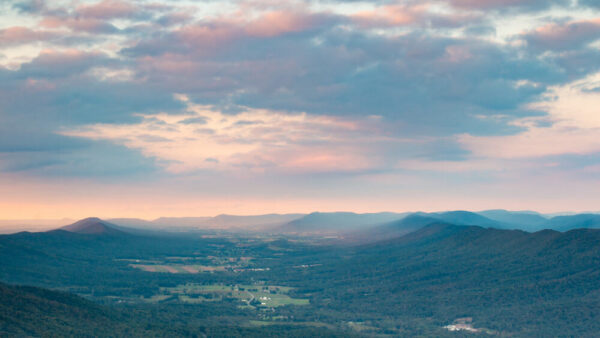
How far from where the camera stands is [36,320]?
177000 millimetres

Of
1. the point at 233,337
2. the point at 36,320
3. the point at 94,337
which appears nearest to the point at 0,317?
the point at 36,320

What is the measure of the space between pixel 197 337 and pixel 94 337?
1278 inches

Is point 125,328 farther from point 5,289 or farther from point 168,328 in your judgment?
point 5,289

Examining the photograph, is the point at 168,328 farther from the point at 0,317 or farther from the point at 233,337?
the point at 0,317

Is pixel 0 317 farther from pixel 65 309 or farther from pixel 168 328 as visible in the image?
pixel 168 328

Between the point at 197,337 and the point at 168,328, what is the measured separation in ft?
35.3

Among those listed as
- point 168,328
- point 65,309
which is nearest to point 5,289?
point 65,309

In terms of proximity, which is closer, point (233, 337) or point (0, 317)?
point (0, 317)

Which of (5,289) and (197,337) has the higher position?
(5,289)

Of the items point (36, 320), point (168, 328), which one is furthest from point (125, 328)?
point (36, 320)

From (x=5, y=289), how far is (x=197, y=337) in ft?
193

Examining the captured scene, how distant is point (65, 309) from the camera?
19450cm

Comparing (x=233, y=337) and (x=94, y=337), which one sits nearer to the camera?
(x=94, y=337)

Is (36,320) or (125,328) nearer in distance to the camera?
(36,320)
